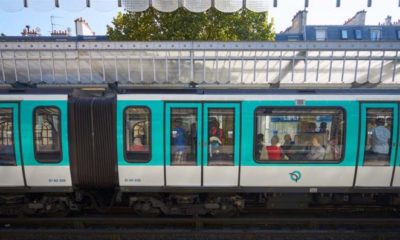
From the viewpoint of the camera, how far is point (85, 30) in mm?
19328

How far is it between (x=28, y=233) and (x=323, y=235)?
5.47m

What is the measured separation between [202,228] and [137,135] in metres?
2.20

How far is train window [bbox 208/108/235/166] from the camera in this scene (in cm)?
455

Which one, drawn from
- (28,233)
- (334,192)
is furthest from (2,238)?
(334,192)

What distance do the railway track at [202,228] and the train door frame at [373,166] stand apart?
82cm

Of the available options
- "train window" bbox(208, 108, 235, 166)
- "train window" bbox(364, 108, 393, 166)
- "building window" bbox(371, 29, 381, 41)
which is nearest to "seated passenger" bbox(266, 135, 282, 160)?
"train window" bbox(208, 108, 235, 166)

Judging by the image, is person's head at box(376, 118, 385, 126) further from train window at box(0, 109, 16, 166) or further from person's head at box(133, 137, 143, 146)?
train window at box(0, 109, 16, 166)

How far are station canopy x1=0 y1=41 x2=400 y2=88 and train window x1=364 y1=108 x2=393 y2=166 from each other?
4.19 ft

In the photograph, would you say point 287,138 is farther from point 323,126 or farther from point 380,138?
point 380,138

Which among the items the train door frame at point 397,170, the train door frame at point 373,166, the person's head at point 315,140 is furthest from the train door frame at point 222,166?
the train door frame at point 397,170

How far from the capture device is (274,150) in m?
4.62

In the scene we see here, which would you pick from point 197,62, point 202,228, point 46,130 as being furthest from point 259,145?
point 46,130

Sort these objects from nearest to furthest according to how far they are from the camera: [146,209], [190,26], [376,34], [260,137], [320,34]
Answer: [260,137] → [146,209] → [190,26] → [376,34] → [320,34]

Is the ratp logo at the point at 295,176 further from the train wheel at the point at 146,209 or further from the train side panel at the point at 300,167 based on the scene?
the train wheel at the point at 146,209
